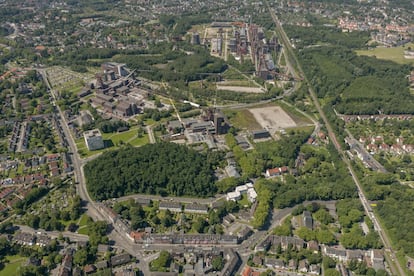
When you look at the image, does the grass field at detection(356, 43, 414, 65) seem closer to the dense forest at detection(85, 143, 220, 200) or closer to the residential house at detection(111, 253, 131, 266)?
the dense forest at detection(85, 143, 220, 200)

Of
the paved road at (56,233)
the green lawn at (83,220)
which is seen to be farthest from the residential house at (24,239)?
the green lawn at (83,220)

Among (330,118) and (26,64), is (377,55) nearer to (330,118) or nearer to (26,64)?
(330,118)

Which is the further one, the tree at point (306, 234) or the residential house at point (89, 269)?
the tree at point (306, 234)

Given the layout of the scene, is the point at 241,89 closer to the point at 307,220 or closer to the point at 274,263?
the point at 307,220

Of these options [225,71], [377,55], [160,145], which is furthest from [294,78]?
[160,145]

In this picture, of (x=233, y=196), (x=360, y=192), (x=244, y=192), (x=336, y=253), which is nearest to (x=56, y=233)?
(x=233, y=196)

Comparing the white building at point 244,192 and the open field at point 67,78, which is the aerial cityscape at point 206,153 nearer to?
the white building at point 244,192
